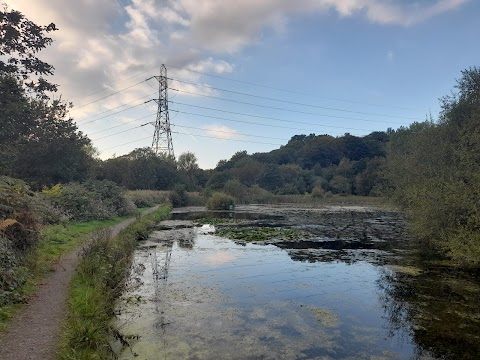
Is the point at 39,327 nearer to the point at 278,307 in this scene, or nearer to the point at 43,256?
the point at 278,307

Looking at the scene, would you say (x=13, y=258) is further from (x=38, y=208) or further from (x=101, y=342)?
(x=38, y=208)

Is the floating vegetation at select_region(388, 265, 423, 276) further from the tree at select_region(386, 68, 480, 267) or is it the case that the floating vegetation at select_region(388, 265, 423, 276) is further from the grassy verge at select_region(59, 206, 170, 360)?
the grassy verge at select_region(59, 206, 170, 360)

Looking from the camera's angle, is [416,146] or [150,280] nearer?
[150,280]

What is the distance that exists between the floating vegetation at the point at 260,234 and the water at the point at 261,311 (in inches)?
235

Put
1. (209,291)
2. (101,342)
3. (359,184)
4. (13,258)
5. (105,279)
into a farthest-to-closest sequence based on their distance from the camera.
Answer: (359,184)
(209,291)
(105,279)
(13,258)
(101,342)

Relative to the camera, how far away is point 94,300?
8.58m

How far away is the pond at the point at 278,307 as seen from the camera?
7730 millimetres

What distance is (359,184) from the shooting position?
80750mm

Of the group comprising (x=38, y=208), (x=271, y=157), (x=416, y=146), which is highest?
(x=271, y=157)

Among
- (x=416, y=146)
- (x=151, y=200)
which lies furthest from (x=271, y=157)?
(x=416, y=146)

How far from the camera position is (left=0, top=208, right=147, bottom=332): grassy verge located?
7823mm

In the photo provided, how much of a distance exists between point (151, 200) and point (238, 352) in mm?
45248

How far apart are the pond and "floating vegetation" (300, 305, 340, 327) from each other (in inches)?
1.2

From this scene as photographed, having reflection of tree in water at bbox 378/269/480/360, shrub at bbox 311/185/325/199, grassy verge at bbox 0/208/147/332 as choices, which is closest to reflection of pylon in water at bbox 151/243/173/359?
grassy verge at bbox 0/208/147/332
